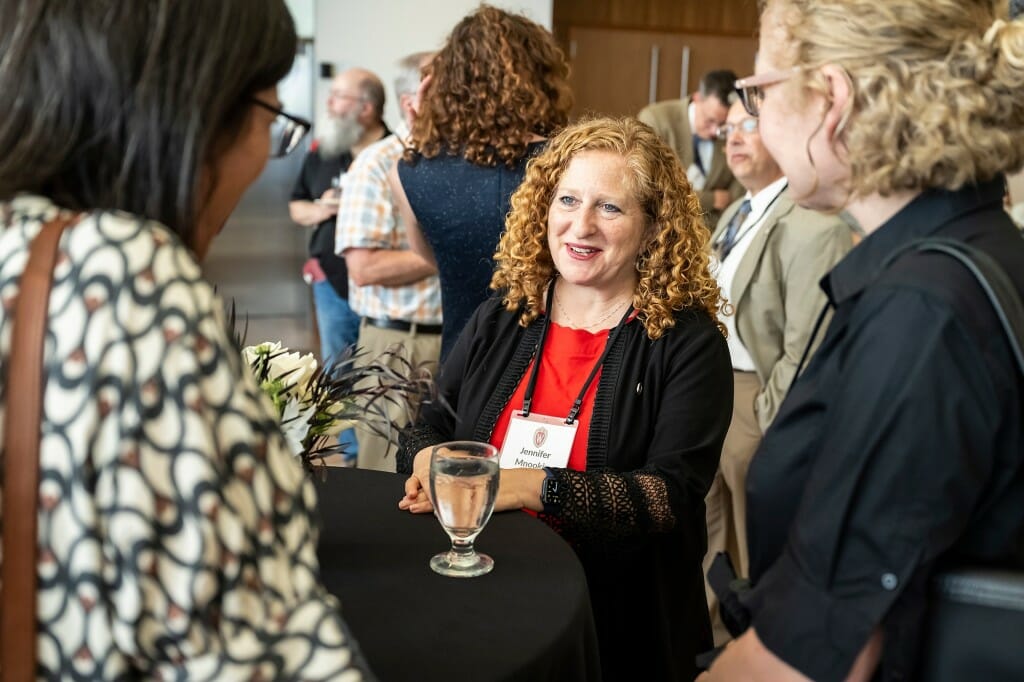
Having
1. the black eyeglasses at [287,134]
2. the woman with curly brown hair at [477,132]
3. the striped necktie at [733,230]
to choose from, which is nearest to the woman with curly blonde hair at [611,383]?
the woman with curly brown hair at [477,132]

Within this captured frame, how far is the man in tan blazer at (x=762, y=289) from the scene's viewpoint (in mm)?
3166

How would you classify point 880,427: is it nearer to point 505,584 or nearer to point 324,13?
point 505,584

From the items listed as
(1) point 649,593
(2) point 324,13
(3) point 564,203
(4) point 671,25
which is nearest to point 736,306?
(3) point 564,203

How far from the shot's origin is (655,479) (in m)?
2.05

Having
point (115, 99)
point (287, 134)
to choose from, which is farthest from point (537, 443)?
point (115, 99)

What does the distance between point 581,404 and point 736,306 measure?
1256mm

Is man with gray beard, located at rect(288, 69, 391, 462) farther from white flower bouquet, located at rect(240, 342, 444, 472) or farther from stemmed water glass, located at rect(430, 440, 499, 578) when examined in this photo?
stemmed water glass, located at rect(430, 440, 499, 578)

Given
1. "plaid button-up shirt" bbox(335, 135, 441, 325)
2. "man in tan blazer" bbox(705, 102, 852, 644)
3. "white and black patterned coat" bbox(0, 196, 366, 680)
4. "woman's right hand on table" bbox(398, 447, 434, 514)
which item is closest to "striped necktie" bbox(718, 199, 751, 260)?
"man in tan blazer" bbox(705, 102, 852, 644)

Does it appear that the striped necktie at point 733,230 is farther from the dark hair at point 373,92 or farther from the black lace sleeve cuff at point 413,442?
the dark hair at point 373,92

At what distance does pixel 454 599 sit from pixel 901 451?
0.71m

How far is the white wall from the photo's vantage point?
771 cm

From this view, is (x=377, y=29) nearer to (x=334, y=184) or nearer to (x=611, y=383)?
(x=334, y=184)

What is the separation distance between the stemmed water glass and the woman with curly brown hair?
1393mm

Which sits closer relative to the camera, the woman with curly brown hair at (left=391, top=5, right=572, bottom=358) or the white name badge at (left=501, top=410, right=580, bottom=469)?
the white name badge at (left=501, top=410, right=580, bottom=469)
